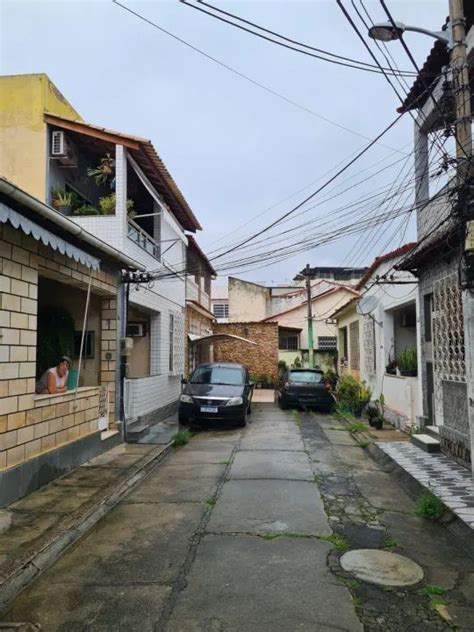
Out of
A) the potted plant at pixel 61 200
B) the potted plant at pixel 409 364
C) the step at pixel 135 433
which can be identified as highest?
the potted plant at pixel 61 200

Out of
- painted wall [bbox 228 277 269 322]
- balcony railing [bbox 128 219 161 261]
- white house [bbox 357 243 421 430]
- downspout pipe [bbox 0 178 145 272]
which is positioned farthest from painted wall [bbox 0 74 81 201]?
painted wall [bbox 228 277 269 322]

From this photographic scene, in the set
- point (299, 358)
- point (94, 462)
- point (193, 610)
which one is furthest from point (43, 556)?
point (299, 358)

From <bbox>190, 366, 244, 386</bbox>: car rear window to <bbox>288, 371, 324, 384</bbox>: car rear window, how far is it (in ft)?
10.1

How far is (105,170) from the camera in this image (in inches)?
431

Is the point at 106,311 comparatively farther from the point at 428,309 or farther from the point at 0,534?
the point at 428,309

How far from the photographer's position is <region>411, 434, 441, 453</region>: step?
28.8 feet

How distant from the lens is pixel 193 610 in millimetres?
3424

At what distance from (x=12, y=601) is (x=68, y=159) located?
29.8 feet

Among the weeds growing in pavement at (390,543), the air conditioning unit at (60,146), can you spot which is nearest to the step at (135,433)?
the air conditioning unit at (60,146)

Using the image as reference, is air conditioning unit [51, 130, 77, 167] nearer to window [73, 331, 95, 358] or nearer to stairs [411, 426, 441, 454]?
window [73, 331, 95, 358]

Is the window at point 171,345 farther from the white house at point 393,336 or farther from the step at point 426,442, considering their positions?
the step at point 426,442

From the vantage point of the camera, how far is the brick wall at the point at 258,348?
2455 centimetres

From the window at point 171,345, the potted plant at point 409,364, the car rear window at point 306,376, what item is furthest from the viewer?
the car rear window at point 306,376

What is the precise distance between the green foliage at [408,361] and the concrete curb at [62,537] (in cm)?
663
